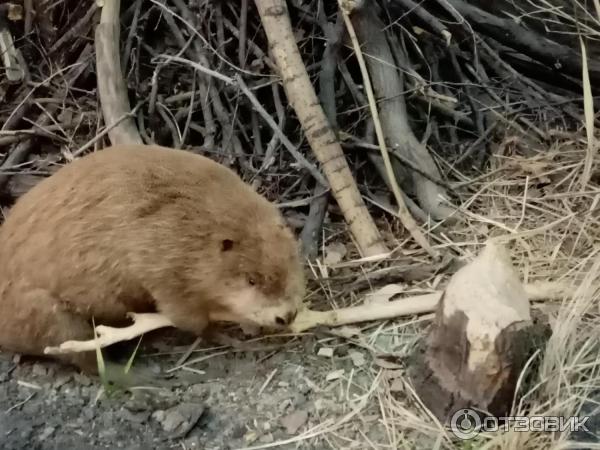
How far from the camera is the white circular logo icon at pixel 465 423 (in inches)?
76.8

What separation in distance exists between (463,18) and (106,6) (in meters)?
1.22

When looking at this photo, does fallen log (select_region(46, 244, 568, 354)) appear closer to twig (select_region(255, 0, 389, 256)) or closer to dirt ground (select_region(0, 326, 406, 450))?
dirt ground (select_region(0, 326, 406, 450))

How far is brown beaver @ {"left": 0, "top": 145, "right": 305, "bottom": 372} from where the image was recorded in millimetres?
2158

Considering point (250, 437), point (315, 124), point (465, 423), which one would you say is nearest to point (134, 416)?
point (250, 437)

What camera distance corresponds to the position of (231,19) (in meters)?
2.96

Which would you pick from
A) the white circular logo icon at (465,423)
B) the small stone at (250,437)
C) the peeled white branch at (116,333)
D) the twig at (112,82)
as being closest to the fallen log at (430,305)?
the peeled white branch at (116,333)

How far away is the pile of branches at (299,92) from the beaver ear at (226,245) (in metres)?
0.47

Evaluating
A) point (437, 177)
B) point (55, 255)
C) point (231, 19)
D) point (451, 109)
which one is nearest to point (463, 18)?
point (451, 109)

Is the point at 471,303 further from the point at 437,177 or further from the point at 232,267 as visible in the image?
the point at 437,177

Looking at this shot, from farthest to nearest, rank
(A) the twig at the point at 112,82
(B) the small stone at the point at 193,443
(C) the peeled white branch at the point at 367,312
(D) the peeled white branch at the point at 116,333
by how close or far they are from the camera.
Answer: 1. (A) the twig at the point at 112,82
2. (C) the peeled white branch at the point at 367,312
3. (D) the peeled white branch at the point at 116,333
4. (B) the small stone at the point at 193,443

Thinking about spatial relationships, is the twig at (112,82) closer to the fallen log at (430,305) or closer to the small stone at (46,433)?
the fallen log at (430,305)

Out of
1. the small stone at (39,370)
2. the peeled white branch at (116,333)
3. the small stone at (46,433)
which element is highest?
the peeled white branch at (116,333)

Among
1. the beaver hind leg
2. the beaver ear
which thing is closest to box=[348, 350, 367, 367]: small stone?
the beaver ear

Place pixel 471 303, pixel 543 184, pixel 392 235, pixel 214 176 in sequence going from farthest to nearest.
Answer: pixel 543 184, pixel 392 235, pixel 214 176, pixel 471 303
